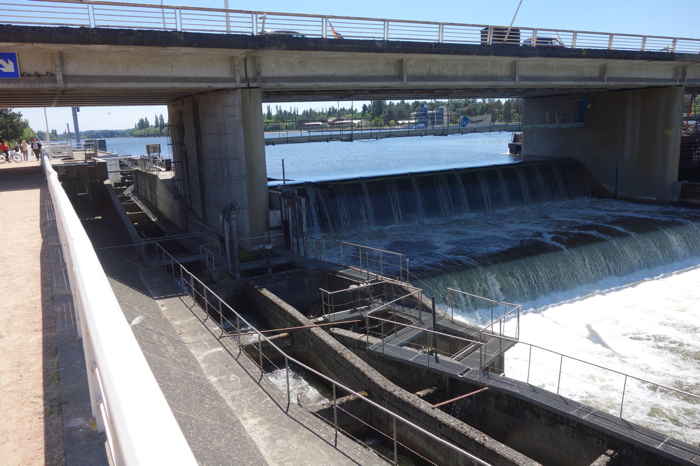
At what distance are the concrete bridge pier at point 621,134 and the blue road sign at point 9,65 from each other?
1202 inches

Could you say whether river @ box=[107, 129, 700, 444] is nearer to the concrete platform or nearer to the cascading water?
the cascading water

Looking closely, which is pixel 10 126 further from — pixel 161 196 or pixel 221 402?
pixel 221 402

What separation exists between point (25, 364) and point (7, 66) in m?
13.4

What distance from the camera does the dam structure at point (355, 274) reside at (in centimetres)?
654

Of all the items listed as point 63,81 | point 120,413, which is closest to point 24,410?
point 120,413

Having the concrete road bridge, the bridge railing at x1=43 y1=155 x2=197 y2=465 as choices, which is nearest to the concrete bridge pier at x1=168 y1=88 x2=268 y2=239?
the concrete road bridge

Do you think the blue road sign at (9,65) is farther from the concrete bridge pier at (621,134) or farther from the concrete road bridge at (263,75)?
the concrete bridge pier at (621,134)

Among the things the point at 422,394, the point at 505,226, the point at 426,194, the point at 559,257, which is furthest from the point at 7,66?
the point at 505,226

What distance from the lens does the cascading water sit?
13898 mm

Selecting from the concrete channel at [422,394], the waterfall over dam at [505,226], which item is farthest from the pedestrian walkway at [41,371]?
the waterfall over dam at [505,226]

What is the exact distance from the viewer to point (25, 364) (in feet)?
13.7

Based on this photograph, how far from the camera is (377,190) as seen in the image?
27016 mm

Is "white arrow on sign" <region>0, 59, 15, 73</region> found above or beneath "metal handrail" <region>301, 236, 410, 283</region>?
above

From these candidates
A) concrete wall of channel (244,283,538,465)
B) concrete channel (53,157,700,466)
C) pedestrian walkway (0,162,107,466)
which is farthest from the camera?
concrete channel (53,157,700,466)
